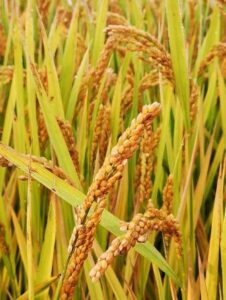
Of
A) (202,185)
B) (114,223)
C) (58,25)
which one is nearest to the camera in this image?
(114,223)

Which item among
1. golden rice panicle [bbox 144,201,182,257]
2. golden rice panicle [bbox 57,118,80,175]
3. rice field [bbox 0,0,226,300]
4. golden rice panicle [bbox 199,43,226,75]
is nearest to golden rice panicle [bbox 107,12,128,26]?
rice field [bbox 0,0,226,300]

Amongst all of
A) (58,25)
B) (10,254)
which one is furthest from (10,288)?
(58,25)

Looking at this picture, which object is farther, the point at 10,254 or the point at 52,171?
the point at 10,254

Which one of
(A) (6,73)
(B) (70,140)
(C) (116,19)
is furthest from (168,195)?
(C) (116,19)

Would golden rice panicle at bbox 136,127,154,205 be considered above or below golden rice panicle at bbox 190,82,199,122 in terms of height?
below

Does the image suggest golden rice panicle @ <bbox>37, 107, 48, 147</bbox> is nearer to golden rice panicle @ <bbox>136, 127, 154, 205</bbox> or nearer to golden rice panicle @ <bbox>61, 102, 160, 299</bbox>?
golden rice panicle @ <bbox>136, 127, 154, 205</bbox>

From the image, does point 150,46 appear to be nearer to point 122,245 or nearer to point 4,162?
point 4,162

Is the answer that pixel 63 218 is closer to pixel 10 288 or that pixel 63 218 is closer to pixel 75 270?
pixel 10 288

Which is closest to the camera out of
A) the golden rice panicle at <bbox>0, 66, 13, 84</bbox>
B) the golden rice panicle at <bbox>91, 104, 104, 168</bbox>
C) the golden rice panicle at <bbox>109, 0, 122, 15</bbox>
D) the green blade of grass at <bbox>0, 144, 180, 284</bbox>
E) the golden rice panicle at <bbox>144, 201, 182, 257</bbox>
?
the golden rice panicle at <bbox>144, 201, 182, 257</bbox>

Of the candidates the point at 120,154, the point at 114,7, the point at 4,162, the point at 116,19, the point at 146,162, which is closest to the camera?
the point at 120,154
